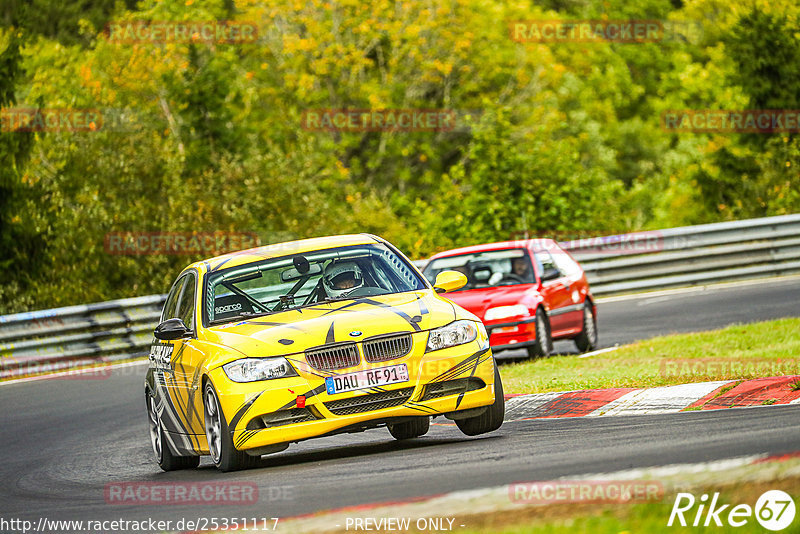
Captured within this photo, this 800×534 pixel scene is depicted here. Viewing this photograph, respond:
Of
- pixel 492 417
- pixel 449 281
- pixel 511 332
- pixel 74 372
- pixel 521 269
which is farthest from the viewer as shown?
pixel 74 372

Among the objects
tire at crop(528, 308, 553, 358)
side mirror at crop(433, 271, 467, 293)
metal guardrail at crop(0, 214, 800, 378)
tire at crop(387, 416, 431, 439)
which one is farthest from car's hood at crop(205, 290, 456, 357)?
metal guardrail at crop(0, 214, 800, 378)

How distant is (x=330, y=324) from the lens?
9219 mm

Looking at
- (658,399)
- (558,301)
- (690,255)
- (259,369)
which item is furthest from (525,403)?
(690,255)

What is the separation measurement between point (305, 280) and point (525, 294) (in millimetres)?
6778

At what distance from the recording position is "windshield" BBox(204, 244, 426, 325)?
33.7 feet

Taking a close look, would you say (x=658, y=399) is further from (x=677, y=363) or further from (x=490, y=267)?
(x=490, y=267)

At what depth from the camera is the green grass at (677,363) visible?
1182 centimetres

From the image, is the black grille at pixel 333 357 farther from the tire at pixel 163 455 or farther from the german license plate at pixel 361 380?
the tire at pixel 163 455

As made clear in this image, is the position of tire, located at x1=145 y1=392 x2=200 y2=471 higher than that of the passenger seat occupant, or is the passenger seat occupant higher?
tire, located at x1=145 y1=392 x2=200 y2=471

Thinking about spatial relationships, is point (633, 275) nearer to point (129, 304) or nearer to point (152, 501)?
point (129, 304)

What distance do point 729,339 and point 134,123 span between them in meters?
18.9

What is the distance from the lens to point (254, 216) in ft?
105

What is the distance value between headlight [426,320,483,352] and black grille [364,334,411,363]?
170 mm

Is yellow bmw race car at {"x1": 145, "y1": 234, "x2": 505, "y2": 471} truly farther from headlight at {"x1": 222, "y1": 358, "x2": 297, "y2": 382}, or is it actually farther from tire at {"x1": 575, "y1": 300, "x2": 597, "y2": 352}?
tire at {"x1": 575, "y1": 300, "x2": 597, "y2": 352}
